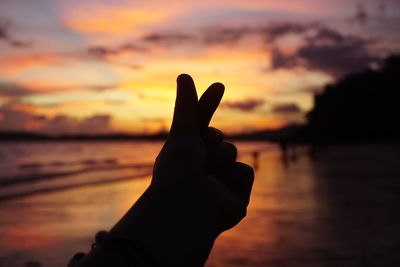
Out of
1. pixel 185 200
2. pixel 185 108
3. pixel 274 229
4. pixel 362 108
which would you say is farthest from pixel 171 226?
pixel 362 108

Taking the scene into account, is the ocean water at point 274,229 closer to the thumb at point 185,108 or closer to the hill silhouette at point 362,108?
the thumb at point 185,108

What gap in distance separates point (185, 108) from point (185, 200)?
0.29 meters

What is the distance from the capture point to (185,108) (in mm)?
1495

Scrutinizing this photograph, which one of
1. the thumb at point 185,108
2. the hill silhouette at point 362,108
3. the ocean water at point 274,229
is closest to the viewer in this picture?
the thumb at point 185,108

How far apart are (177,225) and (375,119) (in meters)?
83.8

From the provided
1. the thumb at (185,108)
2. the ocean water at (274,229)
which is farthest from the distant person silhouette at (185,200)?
the ocean water at (274,229)

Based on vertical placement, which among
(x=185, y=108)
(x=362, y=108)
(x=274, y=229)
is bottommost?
(x=274, y=229)

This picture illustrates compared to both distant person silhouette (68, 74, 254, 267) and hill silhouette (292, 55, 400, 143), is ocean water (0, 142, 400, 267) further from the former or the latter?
hill silhouette (292, 55, 400, 143)

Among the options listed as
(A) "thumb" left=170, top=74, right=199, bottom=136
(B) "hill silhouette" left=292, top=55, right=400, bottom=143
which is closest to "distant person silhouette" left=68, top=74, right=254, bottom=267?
(A) "thumb" left=170, top=74, right=199, bottom=136

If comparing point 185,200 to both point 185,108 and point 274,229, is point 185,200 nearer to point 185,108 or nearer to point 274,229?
Result: point 185,108

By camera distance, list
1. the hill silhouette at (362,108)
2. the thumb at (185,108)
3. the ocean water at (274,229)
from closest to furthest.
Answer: the thumb at (185,108), the ocean water at (274,229), the hill silhouette at (362,108)

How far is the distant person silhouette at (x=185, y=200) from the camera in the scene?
122 cm

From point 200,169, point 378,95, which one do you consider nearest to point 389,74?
point 378,95

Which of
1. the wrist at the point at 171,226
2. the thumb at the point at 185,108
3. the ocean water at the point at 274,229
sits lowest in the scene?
the ocean water at the point at 274,229
